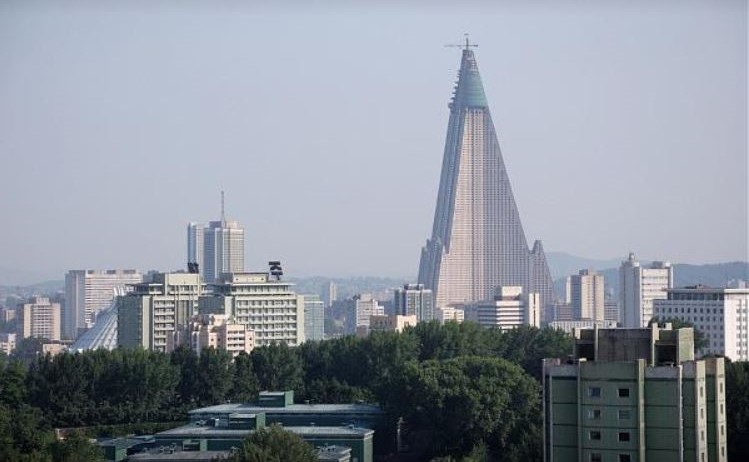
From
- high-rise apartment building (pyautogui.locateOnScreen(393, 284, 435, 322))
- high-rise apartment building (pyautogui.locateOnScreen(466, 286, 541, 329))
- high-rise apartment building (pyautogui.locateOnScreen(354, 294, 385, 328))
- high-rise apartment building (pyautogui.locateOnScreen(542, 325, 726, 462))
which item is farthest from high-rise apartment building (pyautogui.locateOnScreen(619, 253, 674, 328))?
high-rise apartment building (pyautogui.locateOnScreen(542, 325, 726, 462))

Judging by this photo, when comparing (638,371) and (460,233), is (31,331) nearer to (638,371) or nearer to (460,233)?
(460,233)

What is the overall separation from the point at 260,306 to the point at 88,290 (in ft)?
212

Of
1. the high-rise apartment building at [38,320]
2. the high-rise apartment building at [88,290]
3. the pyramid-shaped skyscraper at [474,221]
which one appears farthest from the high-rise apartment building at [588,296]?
the high-rise apartment building at [38,320]

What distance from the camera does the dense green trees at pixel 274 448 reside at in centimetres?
2972

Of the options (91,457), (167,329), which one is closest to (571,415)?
(91,457)

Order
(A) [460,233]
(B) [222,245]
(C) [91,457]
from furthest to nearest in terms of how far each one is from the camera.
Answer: (A) [460,233] → (B) [222,245] → (C) [91,457]

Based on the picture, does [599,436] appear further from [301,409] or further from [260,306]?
[260,306]

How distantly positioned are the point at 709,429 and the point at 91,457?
14031mm

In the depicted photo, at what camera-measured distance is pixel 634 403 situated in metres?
20.5

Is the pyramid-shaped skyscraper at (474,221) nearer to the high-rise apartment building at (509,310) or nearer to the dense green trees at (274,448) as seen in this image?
the high-rise apartment building at (509,310)

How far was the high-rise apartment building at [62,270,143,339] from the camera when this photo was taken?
139 m

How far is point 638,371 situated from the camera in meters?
20.5

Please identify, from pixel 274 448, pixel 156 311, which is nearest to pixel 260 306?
pixel 156 311

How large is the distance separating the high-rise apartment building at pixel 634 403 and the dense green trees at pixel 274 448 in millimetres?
9291
